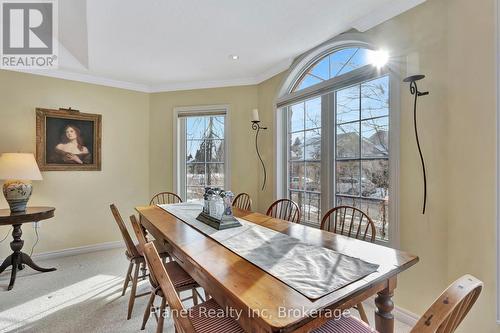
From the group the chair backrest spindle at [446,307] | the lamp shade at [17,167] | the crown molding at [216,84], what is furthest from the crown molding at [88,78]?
the chair backrest spindle at [446,307]

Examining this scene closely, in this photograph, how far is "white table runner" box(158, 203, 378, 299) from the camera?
1014 mm

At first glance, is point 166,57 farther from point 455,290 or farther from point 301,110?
point 455,290

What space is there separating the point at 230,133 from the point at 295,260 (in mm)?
2768

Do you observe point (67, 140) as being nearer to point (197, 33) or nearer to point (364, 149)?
point (197, 33)

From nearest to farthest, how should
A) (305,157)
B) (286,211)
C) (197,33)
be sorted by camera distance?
1. (197,33)
2. (286,211)
3. (305,157)

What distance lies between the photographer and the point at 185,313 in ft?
3.08

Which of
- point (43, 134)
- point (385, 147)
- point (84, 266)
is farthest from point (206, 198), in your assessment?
point (43, 134)

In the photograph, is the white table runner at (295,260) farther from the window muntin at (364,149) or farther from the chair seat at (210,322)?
the window muntin at (364,149)

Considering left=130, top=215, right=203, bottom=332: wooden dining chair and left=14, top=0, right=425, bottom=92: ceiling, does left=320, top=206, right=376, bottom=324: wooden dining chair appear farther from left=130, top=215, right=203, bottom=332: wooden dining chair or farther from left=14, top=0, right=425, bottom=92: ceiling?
left=14, top=0, right=425, bottom=92: ceiling

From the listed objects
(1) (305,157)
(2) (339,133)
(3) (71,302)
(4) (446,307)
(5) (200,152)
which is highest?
(2) (339,133)

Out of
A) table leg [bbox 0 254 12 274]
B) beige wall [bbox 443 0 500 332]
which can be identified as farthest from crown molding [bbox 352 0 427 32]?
table leg [bbox 0 254 12 274]

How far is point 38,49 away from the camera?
9.54 feet

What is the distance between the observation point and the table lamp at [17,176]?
107 inches

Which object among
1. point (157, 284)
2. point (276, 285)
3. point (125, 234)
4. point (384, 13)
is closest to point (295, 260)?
point (276, 285)
